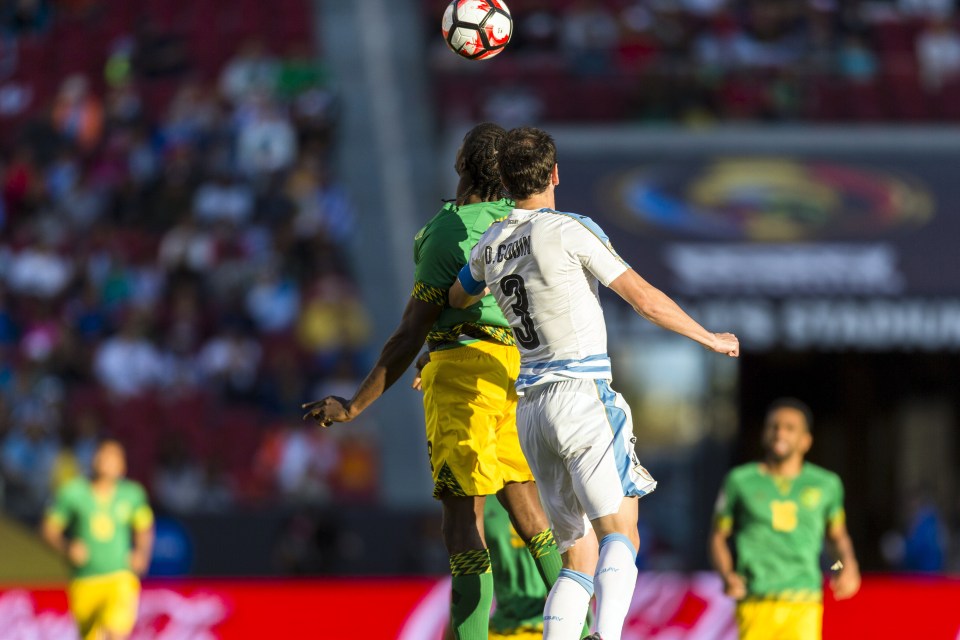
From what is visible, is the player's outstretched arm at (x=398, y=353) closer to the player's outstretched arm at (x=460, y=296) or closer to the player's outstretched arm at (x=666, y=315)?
the player's outstretched arm at (x=460, y=296)

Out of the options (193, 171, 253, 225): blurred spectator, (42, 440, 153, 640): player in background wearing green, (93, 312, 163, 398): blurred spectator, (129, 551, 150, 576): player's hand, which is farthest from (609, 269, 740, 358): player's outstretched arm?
(193, 171, 253, 225): blurred spectator

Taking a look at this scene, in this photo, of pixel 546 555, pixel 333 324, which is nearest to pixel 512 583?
pixel 546 555

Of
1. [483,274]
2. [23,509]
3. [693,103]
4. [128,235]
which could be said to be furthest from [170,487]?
[483,274]

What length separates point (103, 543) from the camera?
10.6m

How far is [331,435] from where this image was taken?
15953mm

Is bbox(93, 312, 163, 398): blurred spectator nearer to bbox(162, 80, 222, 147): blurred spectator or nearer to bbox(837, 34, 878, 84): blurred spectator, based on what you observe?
bbox(162, 80, 222, 147): blurred spectator

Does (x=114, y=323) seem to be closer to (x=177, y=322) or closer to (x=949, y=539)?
(x=177, y=322)

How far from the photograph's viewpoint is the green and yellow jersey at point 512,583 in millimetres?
7547

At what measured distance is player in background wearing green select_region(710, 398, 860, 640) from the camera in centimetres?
835

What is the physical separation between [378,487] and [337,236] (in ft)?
11.4

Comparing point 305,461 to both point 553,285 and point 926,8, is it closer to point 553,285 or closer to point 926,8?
point 926,8

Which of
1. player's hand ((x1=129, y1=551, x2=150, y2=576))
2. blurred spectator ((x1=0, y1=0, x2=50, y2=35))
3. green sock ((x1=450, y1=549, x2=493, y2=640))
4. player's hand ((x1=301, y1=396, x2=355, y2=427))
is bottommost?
player's hand ((x1=129, y1=551, x2=150, y2=576))

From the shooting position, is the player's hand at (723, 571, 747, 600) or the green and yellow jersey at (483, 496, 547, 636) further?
the player's hand at (723, 571, 747, 600)

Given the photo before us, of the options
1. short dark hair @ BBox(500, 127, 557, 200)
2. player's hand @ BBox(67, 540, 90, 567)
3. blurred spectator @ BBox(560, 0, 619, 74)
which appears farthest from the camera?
blurred spectator @ BBox(560, 0, 619, 74)
